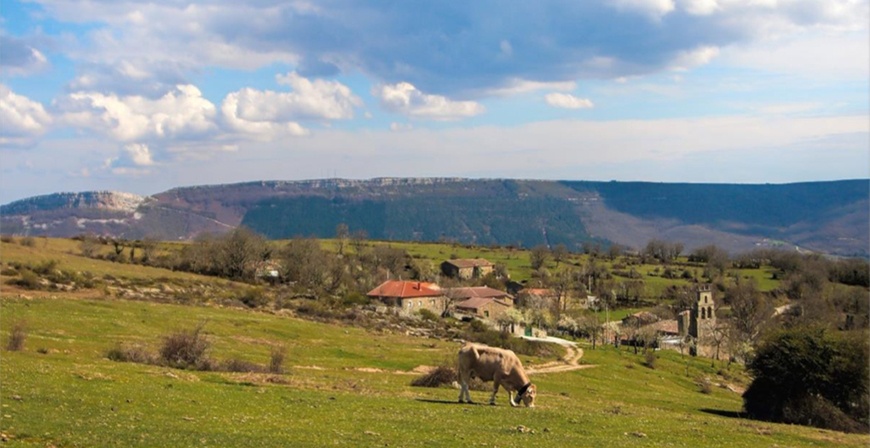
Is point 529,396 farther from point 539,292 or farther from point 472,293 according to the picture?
point 539,292

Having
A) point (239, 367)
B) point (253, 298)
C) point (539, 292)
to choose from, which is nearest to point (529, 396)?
point (239, 367)

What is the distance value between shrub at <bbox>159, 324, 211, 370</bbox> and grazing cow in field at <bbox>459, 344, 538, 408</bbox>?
13805 millimetres

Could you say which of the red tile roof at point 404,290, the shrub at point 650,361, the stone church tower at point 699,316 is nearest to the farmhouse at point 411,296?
the red tile roof at point 404,290

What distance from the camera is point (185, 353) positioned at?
3281 cm

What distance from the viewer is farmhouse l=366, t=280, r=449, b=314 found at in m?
108

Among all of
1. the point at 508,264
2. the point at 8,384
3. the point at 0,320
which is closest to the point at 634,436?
the point at 8,384

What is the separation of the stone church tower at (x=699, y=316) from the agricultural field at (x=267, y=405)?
196 feet

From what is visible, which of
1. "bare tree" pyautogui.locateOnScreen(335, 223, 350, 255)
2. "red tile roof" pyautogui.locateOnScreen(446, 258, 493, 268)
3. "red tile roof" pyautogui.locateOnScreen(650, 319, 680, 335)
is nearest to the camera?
"red tile roof" pyautogui.locateOnScreen(650, 319, 680, 335)

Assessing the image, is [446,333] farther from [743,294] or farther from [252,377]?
[743,294]

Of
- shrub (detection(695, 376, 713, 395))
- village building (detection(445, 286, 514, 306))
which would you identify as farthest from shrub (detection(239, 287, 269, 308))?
shrub (detection(695, 376, 713, 395))

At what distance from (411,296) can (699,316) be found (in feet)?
152

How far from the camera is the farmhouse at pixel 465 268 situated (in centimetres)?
16075

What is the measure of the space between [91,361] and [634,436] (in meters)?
23.5

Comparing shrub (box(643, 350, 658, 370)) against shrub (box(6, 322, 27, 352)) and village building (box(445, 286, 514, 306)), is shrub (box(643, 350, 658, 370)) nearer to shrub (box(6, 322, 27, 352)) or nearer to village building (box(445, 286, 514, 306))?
village building (box(445, 286, 514, 306))
